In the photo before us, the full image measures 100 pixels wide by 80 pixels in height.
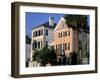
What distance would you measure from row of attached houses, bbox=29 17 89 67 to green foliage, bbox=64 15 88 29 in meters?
0.03

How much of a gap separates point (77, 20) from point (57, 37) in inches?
9.4

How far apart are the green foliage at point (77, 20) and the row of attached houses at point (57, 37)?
0.11 feet

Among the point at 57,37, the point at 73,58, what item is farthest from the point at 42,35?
the point at 73,58

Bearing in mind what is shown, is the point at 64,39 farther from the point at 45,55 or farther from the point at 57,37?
the point at 45,55

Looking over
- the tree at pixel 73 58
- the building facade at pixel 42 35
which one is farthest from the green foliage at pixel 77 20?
the tree at pixel 73 58

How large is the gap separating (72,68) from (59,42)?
252mm

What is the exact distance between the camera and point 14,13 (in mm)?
1854

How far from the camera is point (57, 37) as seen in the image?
2.03m

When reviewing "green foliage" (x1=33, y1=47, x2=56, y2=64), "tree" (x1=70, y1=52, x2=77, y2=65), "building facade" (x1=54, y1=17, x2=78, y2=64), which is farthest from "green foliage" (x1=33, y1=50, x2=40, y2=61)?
"tree" (x1=70, y1=52, x2=77, y2=65)

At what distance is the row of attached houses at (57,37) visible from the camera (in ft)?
6.41

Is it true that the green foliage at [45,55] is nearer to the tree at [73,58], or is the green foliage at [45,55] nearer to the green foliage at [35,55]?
the green foliage at [35,55]

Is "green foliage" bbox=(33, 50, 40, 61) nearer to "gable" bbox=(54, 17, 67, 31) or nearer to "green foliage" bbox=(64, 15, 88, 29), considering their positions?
"gable" bbox=(54, 17, 67, 31)

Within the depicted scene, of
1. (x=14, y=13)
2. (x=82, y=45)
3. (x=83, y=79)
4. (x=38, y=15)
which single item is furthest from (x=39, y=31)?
(x=83, y=79)

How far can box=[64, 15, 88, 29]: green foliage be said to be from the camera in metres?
2.07
